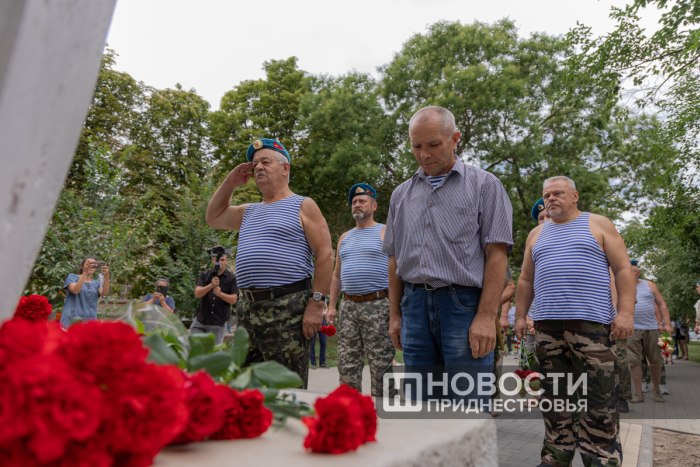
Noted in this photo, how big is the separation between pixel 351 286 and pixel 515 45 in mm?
19996

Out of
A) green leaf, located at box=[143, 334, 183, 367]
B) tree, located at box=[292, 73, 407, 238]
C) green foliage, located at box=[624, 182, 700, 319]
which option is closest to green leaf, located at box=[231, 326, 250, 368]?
green leaf, located at box=[143, 334, 183, 367]

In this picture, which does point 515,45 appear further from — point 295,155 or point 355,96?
point 295,155

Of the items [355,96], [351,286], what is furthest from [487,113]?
[351,286]

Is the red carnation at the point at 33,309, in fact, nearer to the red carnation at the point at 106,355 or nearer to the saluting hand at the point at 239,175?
the red carnation at the point at 106,355

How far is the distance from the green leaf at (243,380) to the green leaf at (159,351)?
0.46 feet

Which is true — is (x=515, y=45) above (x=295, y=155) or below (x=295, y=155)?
above

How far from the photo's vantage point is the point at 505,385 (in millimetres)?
8570

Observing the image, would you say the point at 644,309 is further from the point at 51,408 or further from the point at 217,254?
the point at 51,408

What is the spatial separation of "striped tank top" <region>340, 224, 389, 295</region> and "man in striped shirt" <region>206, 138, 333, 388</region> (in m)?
1.72

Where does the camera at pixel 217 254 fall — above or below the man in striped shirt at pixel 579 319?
above

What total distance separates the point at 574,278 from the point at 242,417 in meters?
3.50

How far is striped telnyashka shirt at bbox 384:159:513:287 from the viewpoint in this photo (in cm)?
310

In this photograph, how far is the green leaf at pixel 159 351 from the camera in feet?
3.85

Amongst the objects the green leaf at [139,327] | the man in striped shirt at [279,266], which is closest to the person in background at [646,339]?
the man in striped shirt at [279,266]
